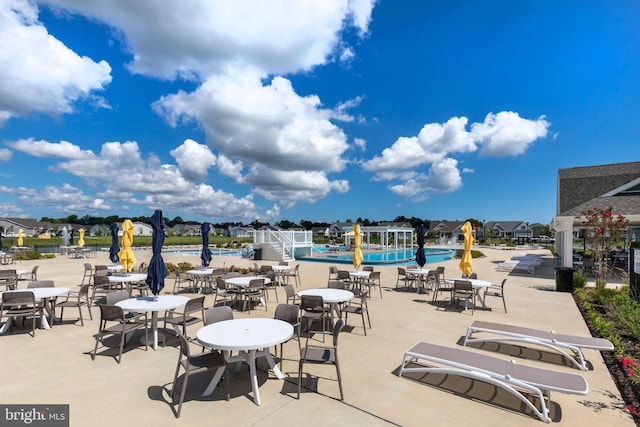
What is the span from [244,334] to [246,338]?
0.53ft

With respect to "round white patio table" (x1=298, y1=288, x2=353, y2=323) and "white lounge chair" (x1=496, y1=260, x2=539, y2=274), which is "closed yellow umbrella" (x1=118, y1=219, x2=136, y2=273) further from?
"white lounge chair" (x1=496, y1=260, x2=539, y2=274)

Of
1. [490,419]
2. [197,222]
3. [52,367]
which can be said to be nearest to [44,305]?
[52,367]

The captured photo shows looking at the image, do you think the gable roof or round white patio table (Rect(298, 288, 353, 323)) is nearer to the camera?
round white patio table (Rect(298, 288, 353, 323))

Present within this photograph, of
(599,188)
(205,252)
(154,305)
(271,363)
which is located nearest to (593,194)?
(599,188)

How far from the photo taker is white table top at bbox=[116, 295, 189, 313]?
5280 mm

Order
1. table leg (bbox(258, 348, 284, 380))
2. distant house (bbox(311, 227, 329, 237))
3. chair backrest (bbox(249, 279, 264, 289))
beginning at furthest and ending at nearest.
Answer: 1. distant house (bbox(311, 227, 329, 237))
2. chair backrest (bbox(249, 279, 264, 289))
3. table leg (bbox(258, 348, 284, 380))

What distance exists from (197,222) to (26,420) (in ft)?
428

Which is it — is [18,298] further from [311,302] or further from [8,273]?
[311,302]

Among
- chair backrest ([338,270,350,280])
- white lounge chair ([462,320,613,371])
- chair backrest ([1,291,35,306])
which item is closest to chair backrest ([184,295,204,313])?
chair backrest ([1,291,35,306])

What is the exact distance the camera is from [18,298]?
20.2 feet

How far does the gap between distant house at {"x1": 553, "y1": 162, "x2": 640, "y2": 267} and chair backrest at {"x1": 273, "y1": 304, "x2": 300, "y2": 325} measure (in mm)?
12787

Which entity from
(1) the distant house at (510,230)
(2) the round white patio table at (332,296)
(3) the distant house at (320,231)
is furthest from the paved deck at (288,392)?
(3) the distant house at (320,231)

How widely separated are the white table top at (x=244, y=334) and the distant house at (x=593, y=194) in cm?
1340

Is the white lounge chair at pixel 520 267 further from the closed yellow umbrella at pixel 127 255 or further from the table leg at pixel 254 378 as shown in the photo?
the closed yellow umbrella at pixel 127 255
